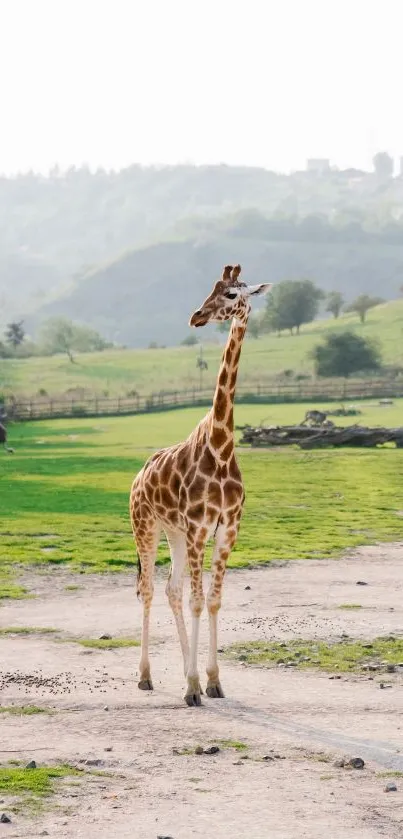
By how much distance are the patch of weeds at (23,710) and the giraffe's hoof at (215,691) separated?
1.75 m

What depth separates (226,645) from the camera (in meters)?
16.5

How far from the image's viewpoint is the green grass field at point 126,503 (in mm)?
25500

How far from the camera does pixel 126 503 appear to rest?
34.6 metres

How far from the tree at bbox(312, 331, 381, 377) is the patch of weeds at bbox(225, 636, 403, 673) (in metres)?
112

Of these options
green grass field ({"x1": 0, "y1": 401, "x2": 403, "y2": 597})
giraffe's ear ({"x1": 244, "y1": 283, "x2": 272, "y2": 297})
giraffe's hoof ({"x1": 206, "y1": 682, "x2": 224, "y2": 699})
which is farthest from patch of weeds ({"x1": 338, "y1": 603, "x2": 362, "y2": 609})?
giraffe's ear ({"x1": 244, "y1": 283, "x2": 272, "y2": 297})

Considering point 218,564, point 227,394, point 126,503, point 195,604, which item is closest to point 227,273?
point 227,394

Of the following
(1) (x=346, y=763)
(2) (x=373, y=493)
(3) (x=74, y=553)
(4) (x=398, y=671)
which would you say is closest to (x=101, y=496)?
(2) (x=373, y=493)

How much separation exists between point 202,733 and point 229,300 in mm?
4685

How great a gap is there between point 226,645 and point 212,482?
10.9 feet

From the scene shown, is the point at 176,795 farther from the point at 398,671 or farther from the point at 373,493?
the point at 373,493

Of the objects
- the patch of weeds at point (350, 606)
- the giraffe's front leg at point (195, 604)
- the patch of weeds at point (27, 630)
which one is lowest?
the patch of weeds at point (350, 606)

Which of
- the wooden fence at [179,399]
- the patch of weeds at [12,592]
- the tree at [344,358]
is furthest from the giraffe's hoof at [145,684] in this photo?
the tree at [344,358]

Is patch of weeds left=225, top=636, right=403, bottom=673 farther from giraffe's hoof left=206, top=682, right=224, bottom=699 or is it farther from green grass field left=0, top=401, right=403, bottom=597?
green grass field left=0, top=401, right=403, bottom=597

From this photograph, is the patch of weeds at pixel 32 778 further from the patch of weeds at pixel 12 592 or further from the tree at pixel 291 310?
the tree at pixel 291 310
